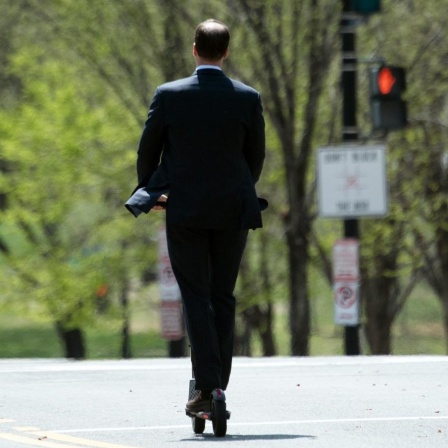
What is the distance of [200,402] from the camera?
738 centimetres

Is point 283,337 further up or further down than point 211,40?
further down

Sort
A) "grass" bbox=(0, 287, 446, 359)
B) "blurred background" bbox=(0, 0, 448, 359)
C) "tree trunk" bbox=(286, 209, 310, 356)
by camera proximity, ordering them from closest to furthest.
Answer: "blurred background" bbox=(0, 0, 448, 359), "tree trunk" bbox=(286, 209, 310, 356), "grass" bbox=(0, 287, 446, 359)

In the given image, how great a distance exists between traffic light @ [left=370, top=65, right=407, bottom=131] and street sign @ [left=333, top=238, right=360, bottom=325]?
4.41 ft

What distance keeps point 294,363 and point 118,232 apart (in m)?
15.5

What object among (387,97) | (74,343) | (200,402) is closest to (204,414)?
(200,402)

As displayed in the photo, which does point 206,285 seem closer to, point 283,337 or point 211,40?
point 211,40

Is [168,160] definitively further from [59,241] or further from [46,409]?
[59,241]

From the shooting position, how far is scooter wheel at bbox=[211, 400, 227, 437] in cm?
722

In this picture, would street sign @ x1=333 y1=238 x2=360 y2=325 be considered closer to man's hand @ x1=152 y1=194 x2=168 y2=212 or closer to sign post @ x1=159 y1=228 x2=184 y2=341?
sign post @ x1=159 y1=228 x2=184 y2=341

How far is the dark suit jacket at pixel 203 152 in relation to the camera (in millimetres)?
7375

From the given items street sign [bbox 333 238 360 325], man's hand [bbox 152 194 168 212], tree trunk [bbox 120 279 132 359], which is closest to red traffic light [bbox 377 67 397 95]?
street sign [bbox 333 238 360 325]

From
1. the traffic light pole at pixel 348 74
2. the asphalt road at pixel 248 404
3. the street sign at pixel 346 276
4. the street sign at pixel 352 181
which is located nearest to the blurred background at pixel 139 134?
the traffic light pole at pixel 348 74

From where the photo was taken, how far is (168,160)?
746 cm

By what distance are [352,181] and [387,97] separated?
97 centimetres
